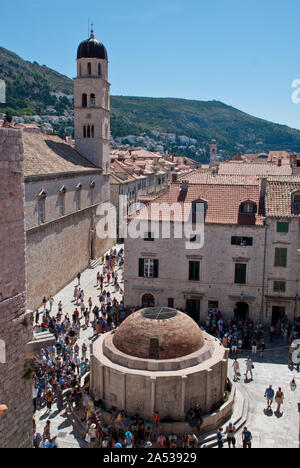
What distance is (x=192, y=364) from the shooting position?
2048 cm

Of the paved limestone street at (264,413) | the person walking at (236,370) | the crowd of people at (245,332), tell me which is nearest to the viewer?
the paved limestone street at (264,413)

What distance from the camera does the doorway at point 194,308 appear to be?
33000mm

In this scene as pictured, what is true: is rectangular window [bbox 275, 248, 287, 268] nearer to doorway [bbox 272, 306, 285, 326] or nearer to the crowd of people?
doorway [bbox 272, 306, 285, 326]

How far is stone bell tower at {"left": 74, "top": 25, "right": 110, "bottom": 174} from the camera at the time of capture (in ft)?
163

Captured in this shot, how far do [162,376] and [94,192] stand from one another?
34.1 meters

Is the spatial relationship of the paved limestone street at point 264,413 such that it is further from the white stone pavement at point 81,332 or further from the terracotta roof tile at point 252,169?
the terracotta roof tile at point 252,169

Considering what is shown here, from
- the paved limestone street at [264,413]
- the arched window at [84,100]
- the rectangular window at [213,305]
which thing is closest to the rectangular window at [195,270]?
the rectangular window at [213,305]

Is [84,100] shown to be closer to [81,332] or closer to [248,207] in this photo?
[248,207]

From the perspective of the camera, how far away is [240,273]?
32.0m

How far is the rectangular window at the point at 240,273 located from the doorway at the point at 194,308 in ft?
10.9

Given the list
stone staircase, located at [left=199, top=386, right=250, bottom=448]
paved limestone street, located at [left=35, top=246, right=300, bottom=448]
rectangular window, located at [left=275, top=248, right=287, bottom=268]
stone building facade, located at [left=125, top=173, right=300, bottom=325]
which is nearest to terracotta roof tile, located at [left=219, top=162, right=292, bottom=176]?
stone building facade, located at [left=125, top=173, right=300, bottom=325]
